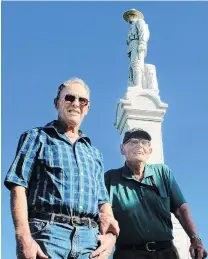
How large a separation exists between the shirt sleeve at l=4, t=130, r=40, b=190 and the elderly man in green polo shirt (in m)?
1.18

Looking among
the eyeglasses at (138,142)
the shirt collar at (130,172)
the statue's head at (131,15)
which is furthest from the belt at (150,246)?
the statue's head at (131,15)

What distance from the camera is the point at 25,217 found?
7.50ft

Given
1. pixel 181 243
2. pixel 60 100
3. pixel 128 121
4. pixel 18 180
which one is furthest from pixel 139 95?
pixel 18 180

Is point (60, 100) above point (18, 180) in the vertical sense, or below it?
above

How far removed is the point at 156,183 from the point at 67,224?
Result: 1427 millimetres

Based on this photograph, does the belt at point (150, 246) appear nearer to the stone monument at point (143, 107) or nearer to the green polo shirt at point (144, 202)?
the green polo shirt at point (144, 202)

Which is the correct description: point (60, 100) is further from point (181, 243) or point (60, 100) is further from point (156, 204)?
point (181, 243)

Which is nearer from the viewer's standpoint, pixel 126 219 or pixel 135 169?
pixel 126 219

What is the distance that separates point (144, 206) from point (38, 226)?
1.34 m

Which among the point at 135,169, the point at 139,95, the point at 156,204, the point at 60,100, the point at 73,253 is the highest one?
the point at 139,95

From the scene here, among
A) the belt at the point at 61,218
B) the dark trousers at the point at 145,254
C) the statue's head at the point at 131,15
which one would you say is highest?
the statue's head at the point at 131,15

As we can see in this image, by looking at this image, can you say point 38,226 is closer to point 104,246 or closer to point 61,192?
point 61,192

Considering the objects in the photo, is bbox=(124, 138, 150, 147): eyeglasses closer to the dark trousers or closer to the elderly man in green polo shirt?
the elderly man in green polo shirt

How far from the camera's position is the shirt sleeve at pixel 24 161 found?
2.43 m
